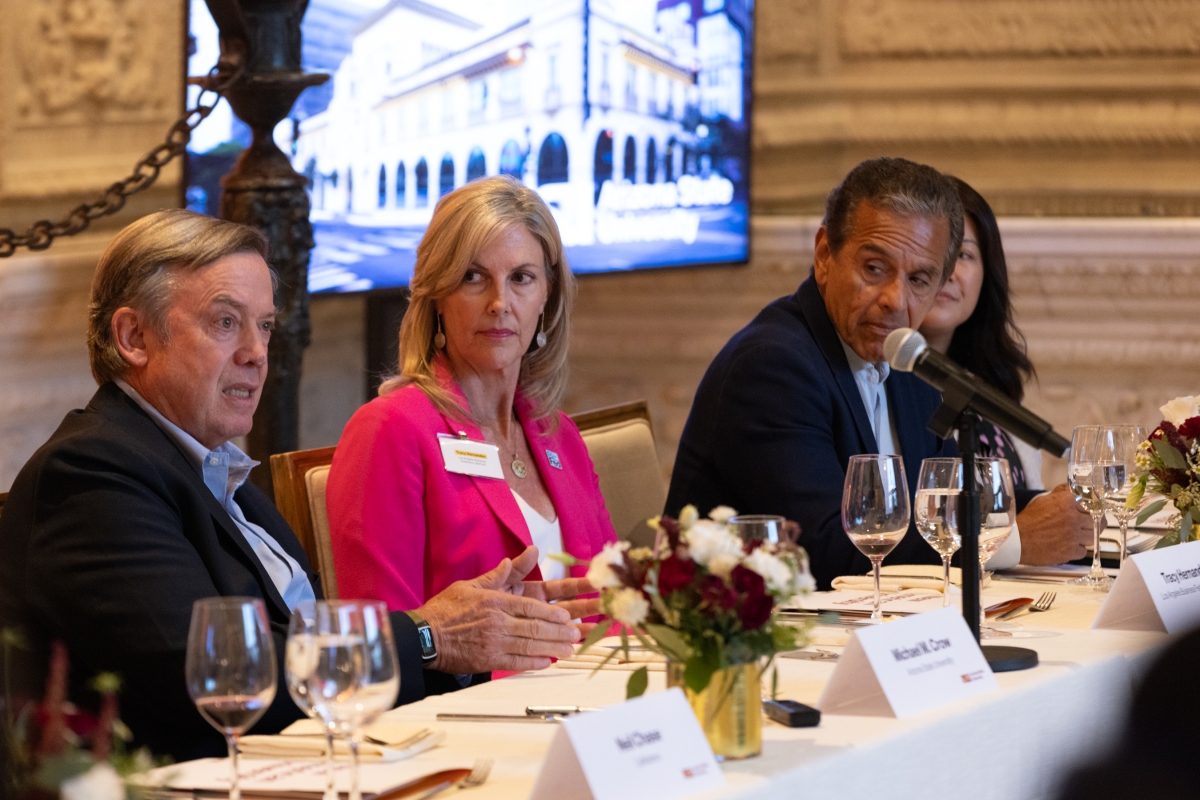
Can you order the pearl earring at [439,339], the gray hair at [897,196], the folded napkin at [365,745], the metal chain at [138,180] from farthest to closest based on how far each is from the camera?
the metal chain at [138,180]
the gray hair at [897,196]
the pearl earring at [439,339]
the folded napkin at [365,745]

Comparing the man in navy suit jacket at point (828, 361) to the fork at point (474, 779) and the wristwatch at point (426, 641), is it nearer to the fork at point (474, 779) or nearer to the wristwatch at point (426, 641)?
the wristwatch at point (426, 641)

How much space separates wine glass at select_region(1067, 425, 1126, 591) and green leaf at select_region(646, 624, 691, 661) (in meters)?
1.29

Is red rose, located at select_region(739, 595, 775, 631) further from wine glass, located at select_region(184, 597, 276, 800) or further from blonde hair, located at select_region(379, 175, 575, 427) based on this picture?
blonde hair, located at select_region(379, 175, 575, 427)

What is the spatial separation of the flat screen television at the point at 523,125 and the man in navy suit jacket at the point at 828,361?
128cm

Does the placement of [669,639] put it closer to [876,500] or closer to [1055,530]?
[876,500]

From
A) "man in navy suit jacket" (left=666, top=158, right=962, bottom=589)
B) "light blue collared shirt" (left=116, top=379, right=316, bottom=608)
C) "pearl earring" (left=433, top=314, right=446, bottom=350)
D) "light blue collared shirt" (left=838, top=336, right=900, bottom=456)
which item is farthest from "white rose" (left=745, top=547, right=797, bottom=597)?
"light blue collared shirt" (left=838, top=336, right=900, bottom=456)

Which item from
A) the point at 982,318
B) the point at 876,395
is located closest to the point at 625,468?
the point at 876,395

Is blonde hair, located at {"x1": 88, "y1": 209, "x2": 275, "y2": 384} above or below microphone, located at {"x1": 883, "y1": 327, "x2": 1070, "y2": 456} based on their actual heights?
above

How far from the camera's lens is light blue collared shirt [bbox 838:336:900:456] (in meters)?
3.07

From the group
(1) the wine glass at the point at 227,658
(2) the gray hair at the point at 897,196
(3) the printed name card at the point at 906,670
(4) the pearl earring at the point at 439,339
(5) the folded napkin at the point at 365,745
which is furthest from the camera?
(2) the gray hair at the point at 897,196

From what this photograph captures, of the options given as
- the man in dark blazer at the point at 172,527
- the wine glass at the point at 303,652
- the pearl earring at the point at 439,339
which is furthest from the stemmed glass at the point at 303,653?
the pearl earring at the point at 439,339

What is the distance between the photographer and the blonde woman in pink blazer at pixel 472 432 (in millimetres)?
2529

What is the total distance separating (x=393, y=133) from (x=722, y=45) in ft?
5.17

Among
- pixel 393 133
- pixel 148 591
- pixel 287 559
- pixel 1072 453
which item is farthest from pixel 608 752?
pixel 393 133
